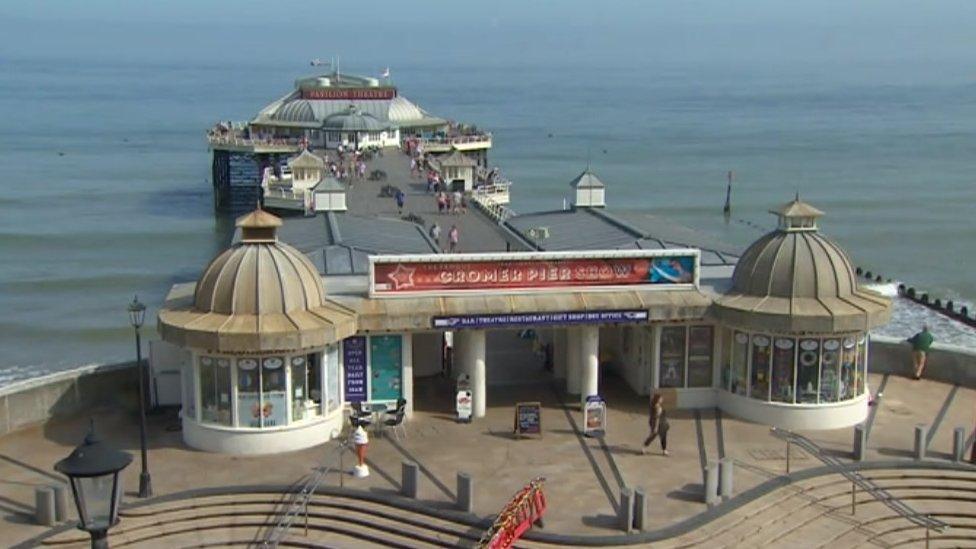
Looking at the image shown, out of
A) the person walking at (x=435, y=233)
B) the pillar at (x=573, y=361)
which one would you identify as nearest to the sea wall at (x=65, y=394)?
the pillar at (x=573, y=361)

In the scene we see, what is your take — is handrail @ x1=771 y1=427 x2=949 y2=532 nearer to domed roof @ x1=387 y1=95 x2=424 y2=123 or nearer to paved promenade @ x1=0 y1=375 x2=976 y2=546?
paved promenade @ x1=0 y1=375 x2=976 y2=546

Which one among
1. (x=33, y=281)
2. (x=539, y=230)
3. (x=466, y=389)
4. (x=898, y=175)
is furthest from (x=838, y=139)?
(x=466, y=389)

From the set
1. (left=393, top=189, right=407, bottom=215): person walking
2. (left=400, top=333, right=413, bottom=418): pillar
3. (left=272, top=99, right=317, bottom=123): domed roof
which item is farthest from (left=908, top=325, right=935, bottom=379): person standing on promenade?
(left=272, top=99, right=317, bottom=123): domed roof

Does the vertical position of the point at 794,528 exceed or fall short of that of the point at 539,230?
it falls short

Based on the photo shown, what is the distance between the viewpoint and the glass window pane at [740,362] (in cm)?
2464

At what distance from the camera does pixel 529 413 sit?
76.7 ft

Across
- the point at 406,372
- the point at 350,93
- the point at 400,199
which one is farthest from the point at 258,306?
the point at 350,93

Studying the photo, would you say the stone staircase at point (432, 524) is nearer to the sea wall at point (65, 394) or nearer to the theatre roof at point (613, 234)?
the sea wall at point (65, 394)

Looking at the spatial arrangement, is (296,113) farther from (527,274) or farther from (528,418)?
(528,418)

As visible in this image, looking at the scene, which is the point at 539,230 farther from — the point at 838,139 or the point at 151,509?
the point at 838,139

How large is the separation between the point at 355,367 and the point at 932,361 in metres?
12.8

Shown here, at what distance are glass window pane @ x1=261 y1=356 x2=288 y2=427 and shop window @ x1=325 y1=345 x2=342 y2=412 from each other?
0.93 meters

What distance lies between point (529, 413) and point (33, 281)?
36.5 meters

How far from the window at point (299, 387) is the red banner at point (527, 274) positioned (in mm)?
2318
